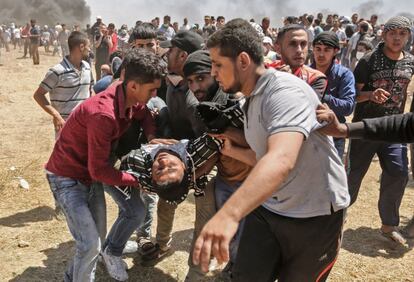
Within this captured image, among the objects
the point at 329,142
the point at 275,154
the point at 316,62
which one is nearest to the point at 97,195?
the point at 329,142

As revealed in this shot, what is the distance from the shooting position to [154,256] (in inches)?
155

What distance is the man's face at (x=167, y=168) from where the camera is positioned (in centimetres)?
279

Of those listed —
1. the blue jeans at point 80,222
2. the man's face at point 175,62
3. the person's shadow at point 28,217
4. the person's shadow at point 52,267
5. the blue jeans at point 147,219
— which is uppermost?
the man's face at point 175,62

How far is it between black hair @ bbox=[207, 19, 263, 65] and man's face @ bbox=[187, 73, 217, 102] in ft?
3.38

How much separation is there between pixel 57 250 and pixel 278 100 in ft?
10.3

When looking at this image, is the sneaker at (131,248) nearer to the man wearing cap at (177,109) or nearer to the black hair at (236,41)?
the man wearing cap at (177,109)

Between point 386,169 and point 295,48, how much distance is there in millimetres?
1504

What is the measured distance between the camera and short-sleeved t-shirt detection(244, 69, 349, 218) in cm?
187

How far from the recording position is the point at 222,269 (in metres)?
3.82

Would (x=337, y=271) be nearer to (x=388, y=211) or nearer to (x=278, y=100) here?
(x=388, y=211)

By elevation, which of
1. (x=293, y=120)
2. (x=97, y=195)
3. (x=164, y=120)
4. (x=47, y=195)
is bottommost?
(x=47, y=195)

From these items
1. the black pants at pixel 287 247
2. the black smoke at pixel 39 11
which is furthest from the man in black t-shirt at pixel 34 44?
the black smoke at pixel 39 11

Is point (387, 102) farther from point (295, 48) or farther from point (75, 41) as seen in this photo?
point (75, 41)

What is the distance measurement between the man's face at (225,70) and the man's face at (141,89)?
0.94 m
